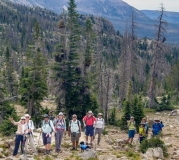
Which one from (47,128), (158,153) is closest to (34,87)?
(47,128)

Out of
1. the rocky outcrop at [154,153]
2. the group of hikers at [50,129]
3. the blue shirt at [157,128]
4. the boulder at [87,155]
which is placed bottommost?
the rocky outcrop at [154,153]

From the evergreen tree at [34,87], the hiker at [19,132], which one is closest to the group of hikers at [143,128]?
the hiker at [19,132]

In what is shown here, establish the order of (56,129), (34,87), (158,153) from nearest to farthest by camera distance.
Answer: (56,129), (158,153), (34,87)

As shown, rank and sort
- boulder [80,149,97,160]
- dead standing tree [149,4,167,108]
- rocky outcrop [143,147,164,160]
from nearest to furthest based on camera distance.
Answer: boulder [80,149,97,160] < rocky outcrop [143,147,164,160] < dead standing tree [149,4,167,108]

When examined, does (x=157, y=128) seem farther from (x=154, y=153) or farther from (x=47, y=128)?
(x=47, y=128)

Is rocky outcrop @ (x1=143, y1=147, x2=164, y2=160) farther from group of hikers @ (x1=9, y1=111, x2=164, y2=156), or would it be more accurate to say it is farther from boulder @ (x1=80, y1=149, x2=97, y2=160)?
boulder @ (x1=80, y1=149, x2=97, y2=160)

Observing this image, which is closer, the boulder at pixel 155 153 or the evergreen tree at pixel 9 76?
the boulder at pixel 155 153

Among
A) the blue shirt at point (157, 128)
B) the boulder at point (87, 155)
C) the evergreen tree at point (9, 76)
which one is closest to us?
the boulder at point (87, 155)

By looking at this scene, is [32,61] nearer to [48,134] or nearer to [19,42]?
[48,134]

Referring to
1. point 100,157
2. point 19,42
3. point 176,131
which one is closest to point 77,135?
point 100,157

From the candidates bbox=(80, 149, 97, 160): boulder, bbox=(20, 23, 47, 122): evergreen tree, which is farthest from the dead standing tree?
bbox=(80, 149, 97, 160): boulder

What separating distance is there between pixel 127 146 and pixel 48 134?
611 centimetres

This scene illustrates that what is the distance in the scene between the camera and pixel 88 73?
32.6m

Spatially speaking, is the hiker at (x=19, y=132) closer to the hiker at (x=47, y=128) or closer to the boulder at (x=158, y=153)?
the hiker at (x=47, y=128)
